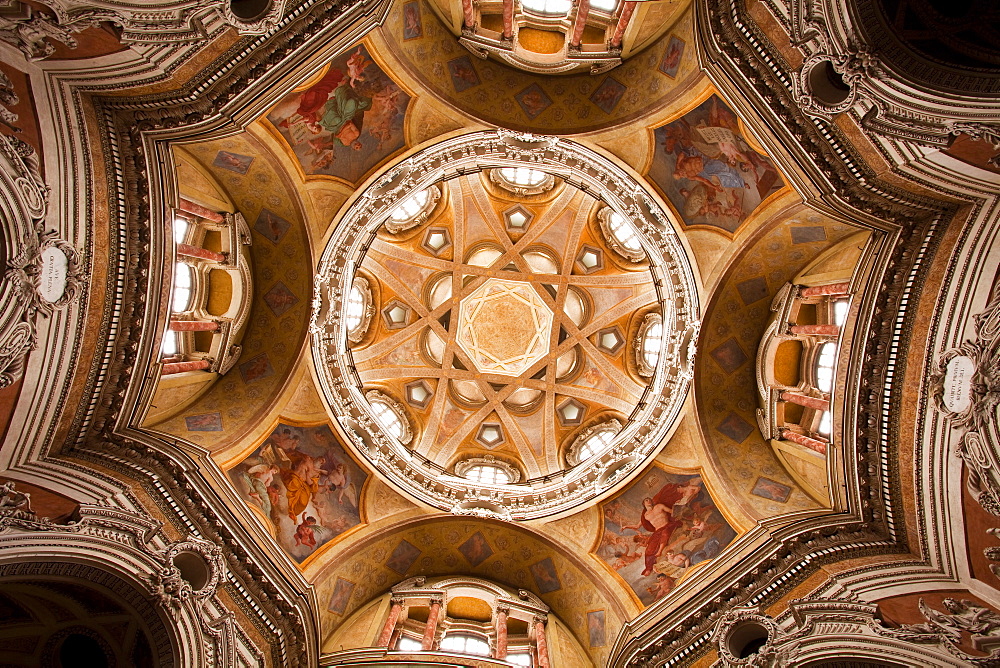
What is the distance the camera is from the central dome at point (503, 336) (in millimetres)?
23156

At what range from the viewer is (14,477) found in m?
10.9

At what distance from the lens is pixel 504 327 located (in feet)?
90.8

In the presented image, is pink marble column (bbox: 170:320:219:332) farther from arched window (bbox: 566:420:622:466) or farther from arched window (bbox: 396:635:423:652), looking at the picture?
arched window (bbox: 566:420:622:466)

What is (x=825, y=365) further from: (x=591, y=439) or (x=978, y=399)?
(x=591, y=439)

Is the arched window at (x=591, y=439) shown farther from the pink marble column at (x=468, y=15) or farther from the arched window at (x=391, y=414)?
the pink marble column at (x=468, y=15)

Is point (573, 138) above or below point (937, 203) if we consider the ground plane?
above

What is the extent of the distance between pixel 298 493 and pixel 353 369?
4231 mm

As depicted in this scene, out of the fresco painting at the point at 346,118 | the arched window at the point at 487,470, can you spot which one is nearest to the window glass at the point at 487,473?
the arched window at the point at 487,470

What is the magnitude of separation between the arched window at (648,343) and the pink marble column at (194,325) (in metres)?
15.4

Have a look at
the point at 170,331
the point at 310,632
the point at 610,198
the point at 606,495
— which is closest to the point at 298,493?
the point at 310,632

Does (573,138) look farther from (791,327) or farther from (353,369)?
(353,369)

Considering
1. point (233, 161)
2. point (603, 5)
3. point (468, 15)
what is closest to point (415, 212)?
point (233, 161)

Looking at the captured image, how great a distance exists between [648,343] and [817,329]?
949 cm

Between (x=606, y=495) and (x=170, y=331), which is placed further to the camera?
(x=606, y=495)
